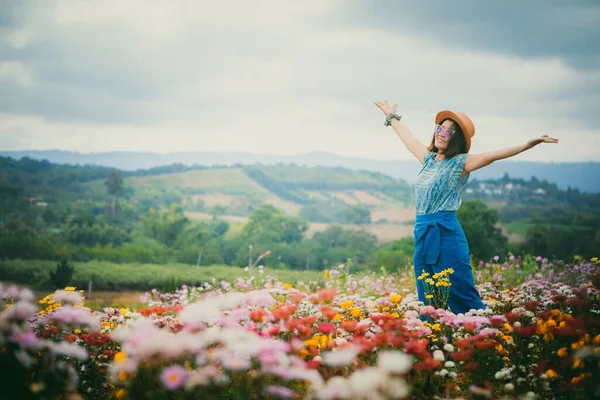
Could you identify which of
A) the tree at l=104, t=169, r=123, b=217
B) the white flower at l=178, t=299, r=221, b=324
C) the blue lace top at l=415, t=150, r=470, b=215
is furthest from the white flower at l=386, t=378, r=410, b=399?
the tree at l=104, t=169, r=123, b=217

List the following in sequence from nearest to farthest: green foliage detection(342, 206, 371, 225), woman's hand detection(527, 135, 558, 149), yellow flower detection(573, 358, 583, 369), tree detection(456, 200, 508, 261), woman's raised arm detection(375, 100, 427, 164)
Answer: yellow flower detection(573, 358, 583, 369) → woman's hand detection(527, 135, 558, 149) → woman's raised arm detection(375, 100, 427, 164) → tree detection(456, 200, 508, 261) → green foliage detection(342, 206, 371, 225)

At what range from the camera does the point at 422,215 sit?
4.21 m

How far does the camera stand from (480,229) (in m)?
19.2

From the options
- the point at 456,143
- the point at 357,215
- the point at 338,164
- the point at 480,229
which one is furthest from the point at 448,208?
the point at 338,164

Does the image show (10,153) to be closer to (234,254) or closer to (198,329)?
(234,254)

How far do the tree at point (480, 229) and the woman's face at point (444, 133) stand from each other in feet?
49.7

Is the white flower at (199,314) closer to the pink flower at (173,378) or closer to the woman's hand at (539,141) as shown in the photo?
the pink flower at (173,378)

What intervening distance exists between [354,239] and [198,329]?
115 feet

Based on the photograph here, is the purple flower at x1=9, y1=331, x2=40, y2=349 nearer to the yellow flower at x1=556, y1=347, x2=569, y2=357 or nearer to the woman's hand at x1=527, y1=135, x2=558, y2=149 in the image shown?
the yellow flower at x1=556, y1=347, x2=569, y2=357

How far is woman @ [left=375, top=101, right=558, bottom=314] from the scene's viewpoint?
3988 mm

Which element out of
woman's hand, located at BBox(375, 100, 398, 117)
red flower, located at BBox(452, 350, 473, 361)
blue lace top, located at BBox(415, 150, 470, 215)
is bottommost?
red flower, located at BBox(452, 350, 473, 361)

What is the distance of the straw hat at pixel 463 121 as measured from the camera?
3988 mm

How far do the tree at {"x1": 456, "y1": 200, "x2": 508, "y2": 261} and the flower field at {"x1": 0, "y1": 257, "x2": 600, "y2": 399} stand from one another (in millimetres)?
15875

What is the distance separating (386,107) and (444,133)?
104 centimetres
